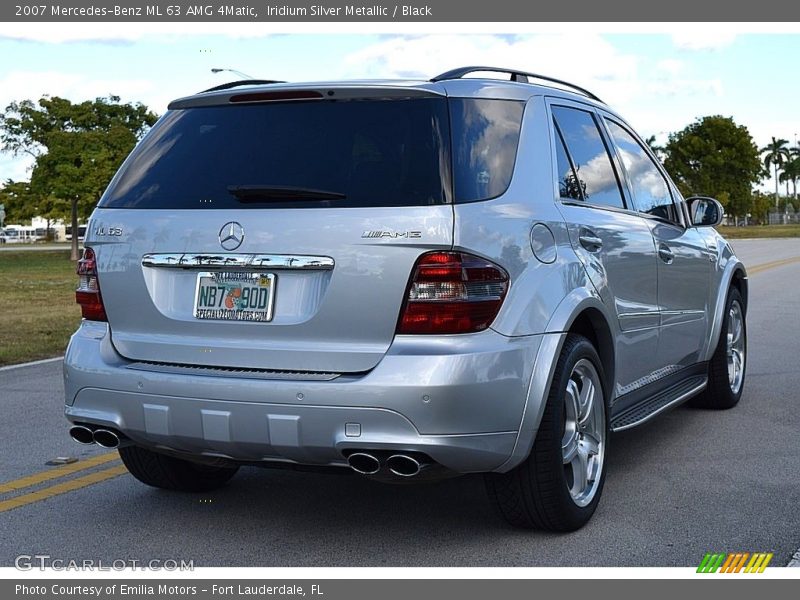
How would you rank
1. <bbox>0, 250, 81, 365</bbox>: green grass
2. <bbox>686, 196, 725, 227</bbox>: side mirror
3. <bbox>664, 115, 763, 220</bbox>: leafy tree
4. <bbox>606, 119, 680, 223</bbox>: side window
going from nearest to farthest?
<bbox>606, 119, 680, 223</bbox>: side window → <bbox>686, 196, 725, 227</bbox>: side mirror → <bbox>0, 250, 81, 365</bbox>: green grass → <bbox>664, 115, 763, 220</bbox>: leafy tree

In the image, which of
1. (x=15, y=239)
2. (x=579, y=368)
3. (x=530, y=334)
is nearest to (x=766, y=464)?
(x=579, y=368)

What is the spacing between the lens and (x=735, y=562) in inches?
164

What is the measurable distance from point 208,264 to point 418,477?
43.8 inches

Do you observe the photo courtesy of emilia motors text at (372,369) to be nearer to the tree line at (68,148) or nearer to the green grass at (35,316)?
the green grass at (35,316)

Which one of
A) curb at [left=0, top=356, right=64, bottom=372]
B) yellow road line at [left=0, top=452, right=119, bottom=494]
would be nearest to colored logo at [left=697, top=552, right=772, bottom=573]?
yellow road line at [left=0, top=452, right=119, bottom=494]

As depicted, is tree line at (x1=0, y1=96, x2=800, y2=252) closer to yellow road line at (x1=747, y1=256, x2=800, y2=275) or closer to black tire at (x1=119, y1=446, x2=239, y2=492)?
yellow road line at (x1=747, y1=256, x2=800, y2=275)

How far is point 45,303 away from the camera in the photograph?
18578 millimetres

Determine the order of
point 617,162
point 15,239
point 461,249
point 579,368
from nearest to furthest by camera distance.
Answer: point 461,249, point 579,368, point 617,162, point 15,239

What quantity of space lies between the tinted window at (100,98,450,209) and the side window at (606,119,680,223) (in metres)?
1.89

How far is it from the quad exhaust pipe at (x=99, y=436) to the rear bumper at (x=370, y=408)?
0.16 metres

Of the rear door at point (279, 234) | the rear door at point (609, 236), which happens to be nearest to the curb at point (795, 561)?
the rear door at point (609, 236)

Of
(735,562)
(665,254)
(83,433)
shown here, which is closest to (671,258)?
(665,254)

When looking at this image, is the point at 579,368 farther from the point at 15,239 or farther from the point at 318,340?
the point at 15,239

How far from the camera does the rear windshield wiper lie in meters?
4.18
